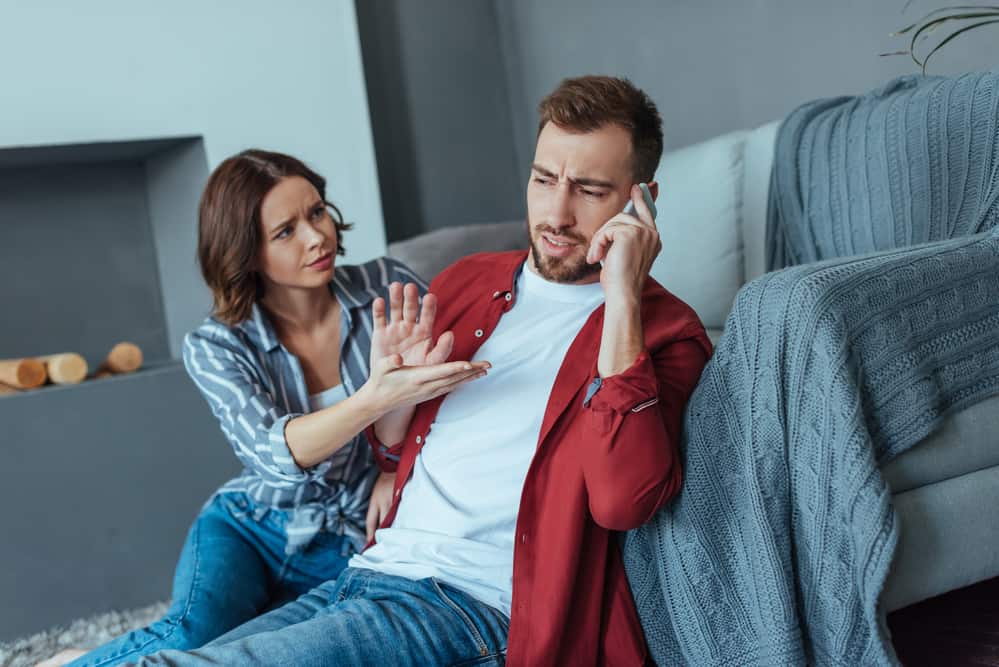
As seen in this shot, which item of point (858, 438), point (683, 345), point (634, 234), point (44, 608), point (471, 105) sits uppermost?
point (471, 105)

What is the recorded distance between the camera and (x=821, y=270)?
1.19 m

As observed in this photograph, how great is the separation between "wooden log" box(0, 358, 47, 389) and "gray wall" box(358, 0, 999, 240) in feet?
4.71

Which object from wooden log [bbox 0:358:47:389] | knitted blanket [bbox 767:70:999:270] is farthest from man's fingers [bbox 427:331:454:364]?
wooden log [bbox 0:358:47:389]

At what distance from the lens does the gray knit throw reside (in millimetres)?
1106

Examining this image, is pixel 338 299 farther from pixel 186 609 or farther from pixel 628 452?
pixel 628 452

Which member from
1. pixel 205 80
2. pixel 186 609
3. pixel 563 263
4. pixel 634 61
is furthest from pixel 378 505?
pixel 634 61

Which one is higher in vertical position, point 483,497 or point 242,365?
point 242,365

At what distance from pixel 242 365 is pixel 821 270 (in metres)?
0.99

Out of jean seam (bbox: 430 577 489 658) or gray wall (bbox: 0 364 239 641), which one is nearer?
jean seam (bbox: 430 577 489 658)

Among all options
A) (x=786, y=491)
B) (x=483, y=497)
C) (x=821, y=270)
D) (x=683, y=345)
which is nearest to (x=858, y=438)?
(x=786, y=491)

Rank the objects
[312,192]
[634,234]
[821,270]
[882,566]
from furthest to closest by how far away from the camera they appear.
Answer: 1. [312,192]
2. [634,234]
3. [821,270]
4. [882,566]

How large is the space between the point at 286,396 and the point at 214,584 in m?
0.35

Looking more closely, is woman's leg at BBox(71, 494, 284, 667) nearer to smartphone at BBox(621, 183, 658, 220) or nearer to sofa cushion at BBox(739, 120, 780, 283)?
smartphone at BBox(621, 183, 658, 220)

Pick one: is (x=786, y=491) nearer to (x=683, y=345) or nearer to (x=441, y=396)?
(x=683, y=345)
